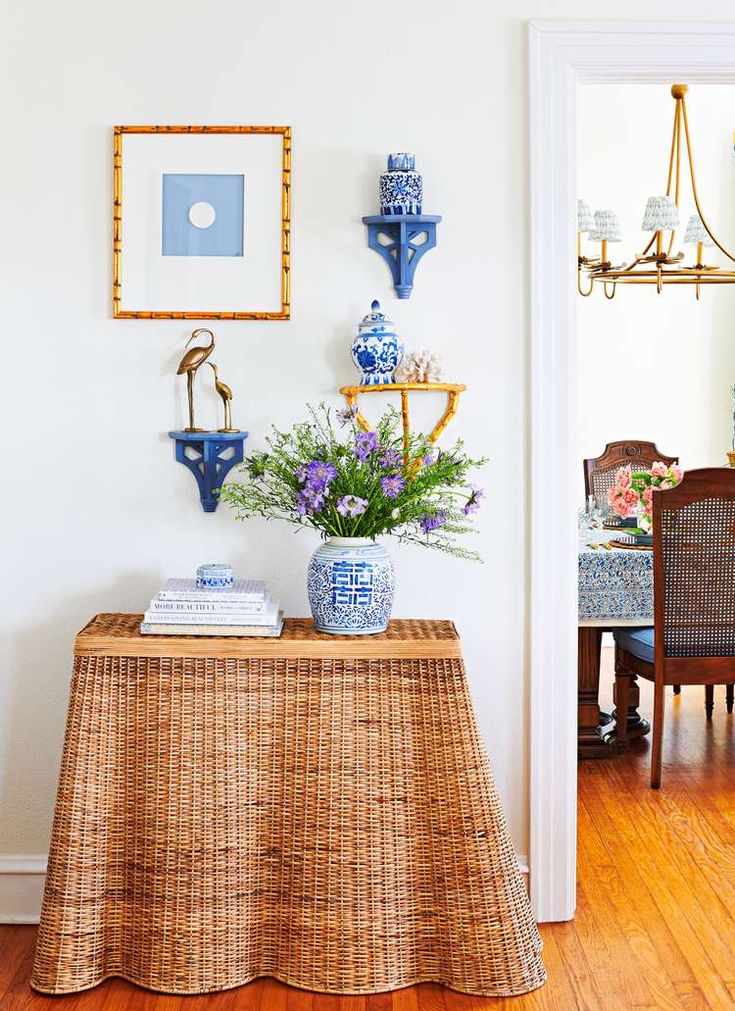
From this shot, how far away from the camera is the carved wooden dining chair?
3568 mm

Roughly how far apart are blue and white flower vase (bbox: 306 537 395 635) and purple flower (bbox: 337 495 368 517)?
0.30ft

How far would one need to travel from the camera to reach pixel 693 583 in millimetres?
3623

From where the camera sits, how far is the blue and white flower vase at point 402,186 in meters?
2.63

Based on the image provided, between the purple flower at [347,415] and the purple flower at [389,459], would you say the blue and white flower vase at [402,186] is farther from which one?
the purple flower at [389,459]

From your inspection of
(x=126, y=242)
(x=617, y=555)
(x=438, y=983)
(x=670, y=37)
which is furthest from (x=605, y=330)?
(x=438, y=983)

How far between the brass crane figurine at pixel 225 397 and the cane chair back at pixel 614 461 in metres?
2.76

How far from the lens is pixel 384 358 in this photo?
2.64 meters

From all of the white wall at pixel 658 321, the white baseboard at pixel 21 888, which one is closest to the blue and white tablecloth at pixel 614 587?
the white baseboard at pixel 21 888

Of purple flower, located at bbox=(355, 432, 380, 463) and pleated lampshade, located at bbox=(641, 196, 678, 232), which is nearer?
purple flower, located at bbox=(355, 432, 380, 463)

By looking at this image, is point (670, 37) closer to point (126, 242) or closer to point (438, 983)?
point (126, 242)

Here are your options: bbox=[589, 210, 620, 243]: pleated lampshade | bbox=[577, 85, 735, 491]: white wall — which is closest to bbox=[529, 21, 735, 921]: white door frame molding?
bbox=[589, 210, 620, 243]: pleated lampshade

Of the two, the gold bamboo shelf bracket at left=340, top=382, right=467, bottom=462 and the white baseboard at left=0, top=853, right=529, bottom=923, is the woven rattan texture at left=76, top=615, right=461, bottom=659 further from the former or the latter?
the white baseboard at left=0, top=853, right=529, bottom=923

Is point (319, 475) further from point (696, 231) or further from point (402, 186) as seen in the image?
point (696, 231)

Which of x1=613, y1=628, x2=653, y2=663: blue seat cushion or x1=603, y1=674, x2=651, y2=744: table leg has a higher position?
x1=613, y1=628, x2=653, y2=663: blue seat cushion
